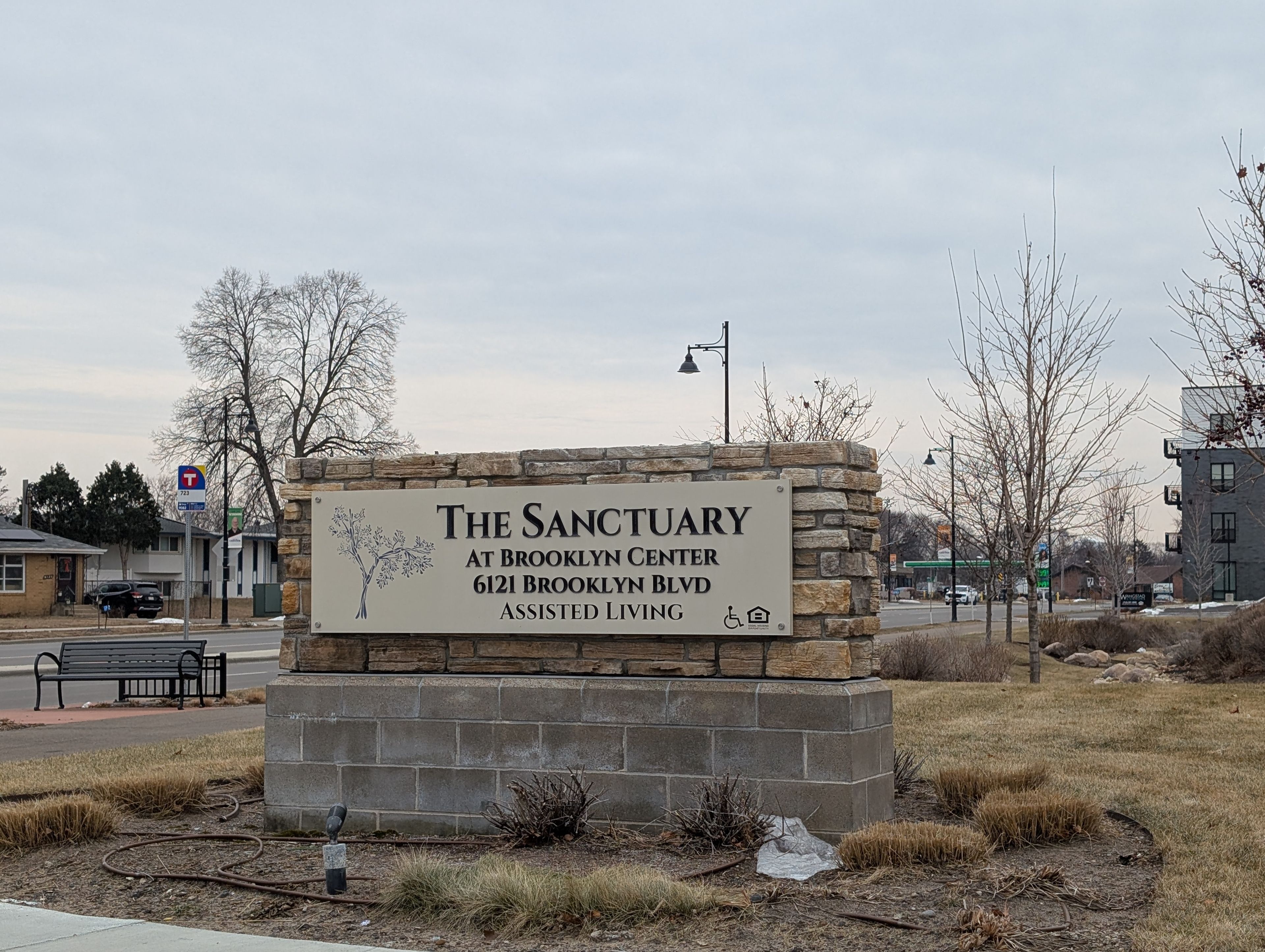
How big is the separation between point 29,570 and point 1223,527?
187 feet

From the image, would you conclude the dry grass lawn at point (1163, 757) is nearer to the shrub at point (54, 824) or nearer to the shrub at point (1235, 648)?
the shrub at point (1235, 648)

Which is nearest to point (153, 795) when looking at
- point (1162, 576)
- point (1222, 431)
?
point (1222, 431)

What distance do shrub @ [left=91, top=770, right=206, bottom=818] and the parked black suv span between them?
42513mm

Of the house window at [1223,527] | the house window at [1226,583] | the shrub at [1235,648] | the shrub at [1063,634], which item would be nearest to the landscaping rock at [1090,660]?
the shrub at [1063,634]

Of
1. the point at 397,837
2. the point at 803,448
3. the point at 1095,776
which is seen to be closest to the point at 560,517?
the point at 803,448

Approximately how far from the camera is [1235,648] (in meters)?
21.8

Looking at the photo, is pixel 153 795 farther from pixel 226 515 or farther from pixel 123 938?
pixel 226 515

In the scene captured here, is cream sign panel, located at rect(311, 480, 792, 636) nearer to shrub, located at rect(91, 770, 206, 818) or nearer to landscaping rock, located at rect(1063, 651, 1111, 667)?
shrub, located at rect(91, 770, 206, 818)

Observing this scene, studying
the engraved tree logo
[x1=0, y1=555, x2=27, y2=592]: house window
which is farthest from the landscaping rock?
[x1=0, y1=555, x2=27, y2=592]: house window

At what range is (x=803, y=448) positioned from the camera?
25.5 ft

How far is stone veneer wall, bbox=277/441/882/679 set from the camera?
25.2 ft

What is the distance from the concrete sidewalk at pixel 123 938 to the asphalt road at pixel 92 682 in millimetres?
13517

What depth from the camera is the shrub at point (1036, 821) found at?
740 centimetres

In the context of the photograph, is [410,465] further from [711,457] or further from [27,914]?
[27,914]
